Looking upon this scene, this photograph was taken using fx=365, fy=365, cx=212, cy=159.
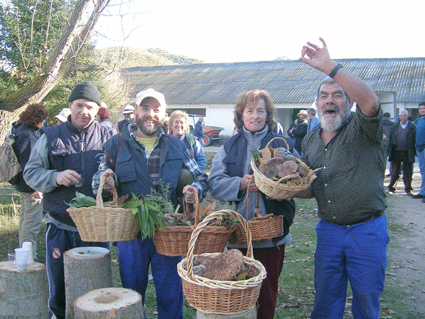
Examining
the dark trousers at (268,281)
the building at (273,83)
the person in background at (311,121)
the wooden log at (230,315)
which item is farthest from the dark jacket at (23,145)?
the building at (273,83)

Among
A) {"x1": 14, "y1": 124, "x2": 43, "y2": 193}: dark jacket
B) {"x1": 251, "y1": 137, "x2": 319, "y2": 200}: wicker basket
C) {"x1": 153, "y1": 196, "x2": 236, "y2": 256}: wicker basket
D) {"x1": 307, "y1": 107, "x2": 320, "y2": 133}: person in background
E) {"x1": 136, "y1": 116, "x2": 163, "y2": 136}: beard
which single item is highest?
{"x1": 307, "y1": 107, "x2": 320, "y2": 133}: person in background

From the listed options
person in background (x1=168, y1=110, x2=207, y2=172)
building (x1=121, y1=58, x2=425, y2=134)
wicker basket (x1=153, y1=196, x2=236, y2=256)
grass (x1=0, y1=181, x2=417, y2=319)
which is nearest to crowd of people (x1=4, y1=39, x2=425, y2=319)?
wicker basket (x1=153, y1=196, x2=236, y2=256)

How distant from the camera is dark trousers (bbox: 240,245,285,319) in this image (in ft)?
10.1

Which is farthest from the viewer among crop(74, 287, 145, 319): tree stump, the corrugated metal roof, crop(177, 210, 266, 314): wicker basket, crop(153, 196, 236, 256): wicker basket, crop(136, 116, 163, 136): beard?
the corrugated metal roof

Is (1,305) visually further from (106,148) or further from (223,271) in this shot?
(223,271)

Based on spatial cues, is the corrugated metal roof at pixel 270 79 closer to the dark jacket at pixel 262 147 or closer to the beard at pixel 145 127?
the dark jacket at pixel 262 147

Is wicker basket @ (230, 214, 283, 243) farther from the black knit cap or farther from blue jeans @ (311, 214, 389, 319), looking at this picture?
the black knit cap

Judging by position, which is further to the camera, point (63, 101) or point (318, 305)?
point (63, 101)

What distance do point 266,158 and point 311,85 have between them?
2264cm

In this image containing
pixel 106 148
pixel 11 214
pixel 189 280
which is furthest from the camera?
pixel 11 214

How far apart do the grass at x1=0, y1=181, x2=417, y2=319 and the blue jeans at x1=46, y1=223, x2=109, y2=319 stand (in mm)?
932

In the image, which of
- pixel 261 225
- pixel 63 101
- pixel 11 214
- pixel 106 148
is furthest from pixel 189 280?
pixel 63 101

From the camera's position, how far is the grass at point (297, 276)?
13.4ft

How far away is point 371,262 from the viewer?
2.68 metres
